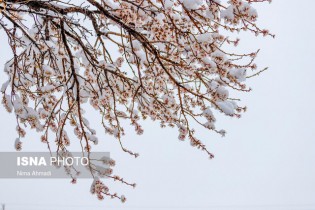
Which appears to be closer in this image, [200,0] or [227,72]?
[200,0]

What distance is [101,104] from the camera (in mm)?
4598

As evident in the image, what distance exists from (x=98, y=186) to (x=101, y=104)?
101 cm

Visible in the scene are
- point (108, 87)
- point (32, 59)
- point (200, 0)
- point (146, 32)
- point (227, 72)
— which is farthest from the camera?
point (108, 87)

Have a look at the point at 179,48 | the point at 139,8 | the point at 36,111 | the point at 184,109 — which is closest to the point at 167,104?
the point at 184,109

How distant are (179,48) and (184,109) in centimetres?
67

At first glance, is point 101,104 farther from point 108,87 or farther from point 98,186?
point 98,186

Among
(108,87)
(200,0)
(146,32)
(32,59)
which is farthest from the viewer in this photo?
(108,87)

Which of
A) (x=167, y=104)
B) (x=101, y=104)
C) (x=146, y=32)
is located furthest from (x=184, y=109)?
(x=101, y=104)

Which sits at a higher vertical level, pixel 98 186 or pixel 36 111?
pixel 36 111

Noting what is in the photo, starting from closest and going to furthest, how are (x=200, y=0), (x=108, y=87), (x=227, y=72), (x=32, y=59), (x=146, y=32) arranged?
1. (x=200, y=0)
2. (x=227, y=72)
3. (x=146, y=32)
4. (x=32, y=59)
5. (x=108, y=87)

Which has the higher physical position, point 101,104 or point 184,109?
point 101,104

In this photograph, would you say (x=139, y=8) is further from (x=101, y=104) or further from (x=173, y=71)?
(x=101, y=104)

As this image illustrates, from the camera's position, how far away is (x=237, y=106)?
3609 mm

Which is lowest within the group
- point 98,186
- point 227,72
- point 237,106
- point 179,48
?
point 98,186
